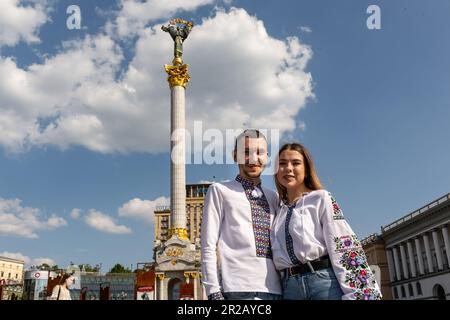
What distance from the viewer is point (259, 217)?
166 inches

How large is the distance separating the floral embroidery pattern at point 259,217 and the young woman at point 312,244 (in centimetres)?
8

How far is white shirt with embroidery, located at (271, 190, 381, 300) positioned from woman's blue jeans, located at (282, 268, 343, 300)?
0.21 ft

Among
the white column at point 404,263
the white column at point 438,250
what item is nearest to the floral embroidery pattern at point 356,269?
the white column at point 438,250

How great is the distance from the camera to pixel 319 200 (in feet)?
12.7

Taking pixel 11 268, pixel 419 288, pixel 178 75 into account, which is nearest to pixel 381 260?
pixel 419 288

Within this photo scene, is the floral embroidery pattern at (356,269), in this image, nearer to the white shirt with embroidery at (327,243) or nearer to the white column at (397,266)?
the white shirt with embroidery at (327,243)

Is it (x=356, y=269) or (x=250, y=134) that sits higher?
(x=250, y=134)

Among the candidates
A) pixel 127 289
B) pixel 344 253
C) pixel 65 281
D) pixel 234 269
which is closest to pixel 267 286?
pixel 234 269

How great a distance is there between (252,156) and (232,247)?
942mm

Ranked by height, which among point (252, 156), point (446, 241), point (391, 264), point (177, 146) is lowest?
point (252, 156)

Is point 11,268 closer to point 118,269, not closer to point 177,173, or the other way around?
point 118,269
